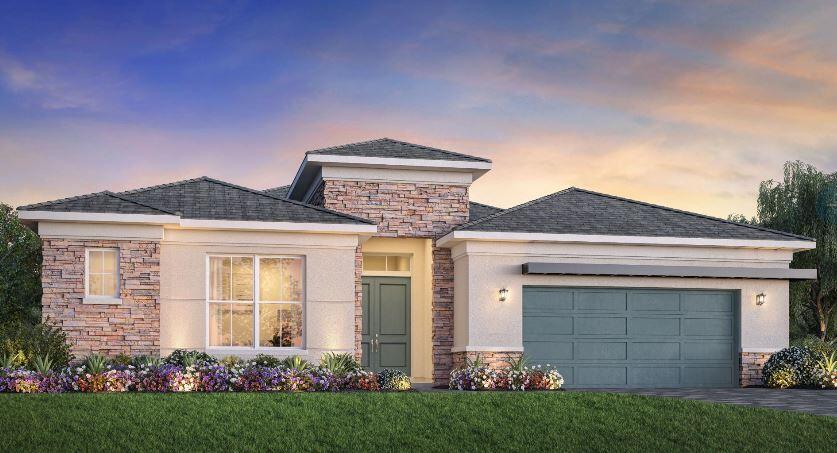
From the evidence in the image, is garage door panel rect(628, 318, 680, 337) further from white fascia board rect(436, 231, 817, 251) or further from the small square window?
the small square window

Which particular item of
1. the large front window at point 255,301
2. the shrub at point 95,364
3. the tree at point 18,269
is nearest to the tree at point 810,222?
the large front window at point 255,301

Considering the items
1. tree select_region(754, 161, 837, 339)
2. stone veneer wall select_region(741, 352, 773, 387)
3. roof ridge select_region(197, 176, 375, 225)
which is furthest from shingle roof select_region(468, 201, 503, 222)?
tree select_region(754, 161, 837, 339)

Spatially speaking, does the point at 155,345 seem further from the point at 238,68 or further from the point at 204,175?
the point at 238,68

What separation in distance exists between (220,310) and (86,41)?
22.7 feet

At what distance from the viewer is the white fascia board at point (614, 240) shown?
19844 mm

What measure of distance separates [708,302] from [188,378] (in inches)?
453

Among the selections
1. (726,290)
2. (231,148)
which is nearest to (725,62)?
(726,290)

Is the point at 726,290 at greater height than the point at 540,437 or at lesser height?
greater

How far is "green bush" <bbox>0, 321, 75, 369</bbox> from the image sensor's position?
54.4 feet

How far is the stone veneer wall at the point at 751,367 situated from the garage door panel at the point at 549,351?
12.9 feet

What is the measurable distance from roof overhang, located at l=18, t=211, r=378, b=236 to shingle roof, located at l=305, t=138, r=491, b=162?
7.76 ft

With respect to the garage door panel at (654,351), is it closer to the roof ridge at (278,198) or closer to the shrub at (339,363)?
the shrub at (339,363)

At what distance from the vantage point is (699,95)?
23.2m

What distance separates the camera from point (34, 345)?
16.7 meters
